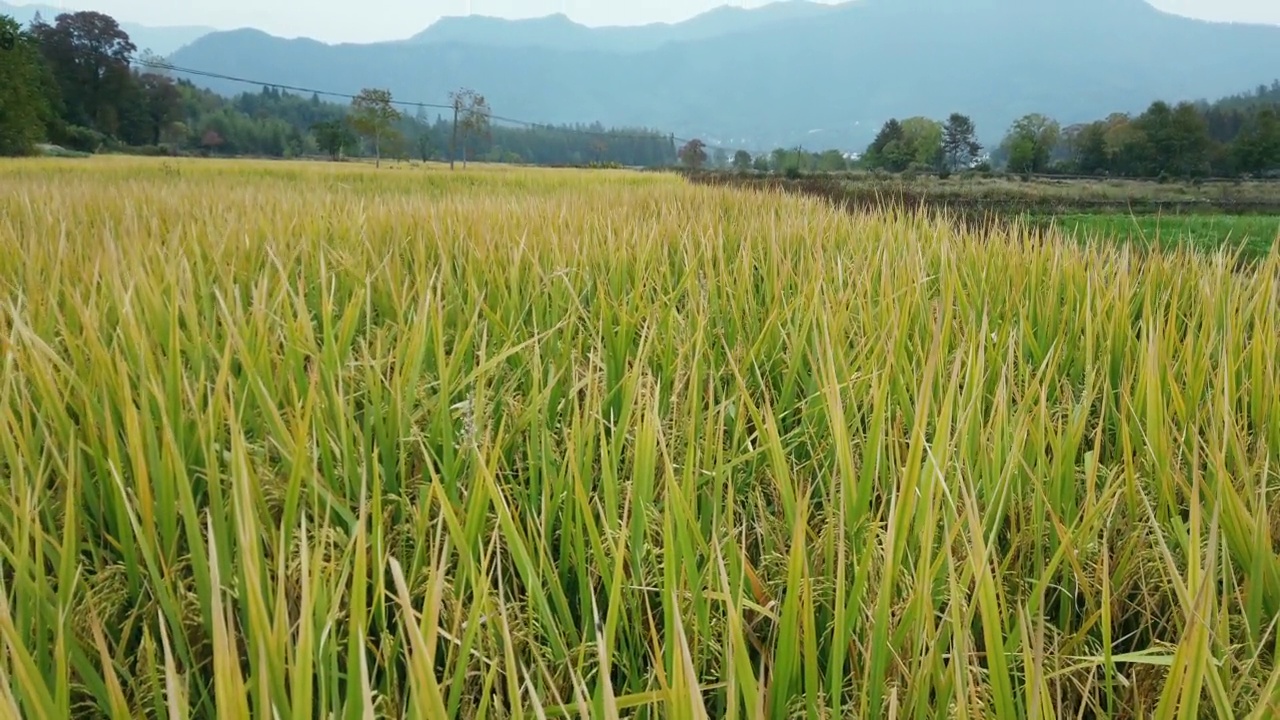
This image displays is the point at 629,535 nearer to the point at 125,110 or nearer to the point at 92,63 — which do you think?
the point at 125,110

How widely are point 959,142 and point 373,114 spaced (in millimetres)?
45740

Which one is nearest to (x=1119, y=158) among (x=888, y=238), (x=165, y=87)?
(x=888, y=238)

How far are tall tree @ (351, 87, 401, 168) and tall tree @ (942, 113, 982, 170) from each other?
1601 inches

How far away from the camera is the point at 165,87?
144ft

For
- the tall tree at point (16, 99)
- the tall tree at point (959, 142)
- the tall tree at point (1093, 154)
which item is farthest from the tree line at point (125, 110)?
the tall tree at point (1093, 154)

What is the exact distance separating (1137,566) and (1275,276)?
4.79 ft

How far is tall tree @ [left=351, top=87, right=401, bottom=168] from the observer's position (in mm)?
34969

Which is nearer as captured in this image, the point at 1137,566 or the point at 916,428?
the point at 916,428

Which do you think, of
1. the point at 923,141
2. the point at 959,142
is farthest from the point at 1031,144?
the point at 923,141

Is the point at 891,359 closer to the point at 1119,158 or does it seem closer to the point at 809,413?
the point at 809,413

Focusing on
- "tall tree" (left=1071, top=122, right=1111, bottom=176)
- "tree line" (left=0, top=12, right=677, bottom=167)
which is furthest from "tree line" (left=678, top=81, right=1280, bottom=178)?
"tree line" (left=0, top=12, right=677, bottom=167)

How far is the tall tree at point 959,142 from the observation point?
5756 centimetres

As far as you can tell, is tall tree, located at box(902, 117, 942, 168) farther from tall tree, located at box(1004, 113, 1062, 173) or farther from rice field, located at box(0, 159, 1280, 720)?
rice field, located at box(0, 159, 1280, 720)

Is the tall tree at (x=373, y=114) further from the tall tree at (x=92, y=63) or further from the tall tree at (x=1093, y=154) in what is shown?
the tall tree at (x=1093, y=154)
